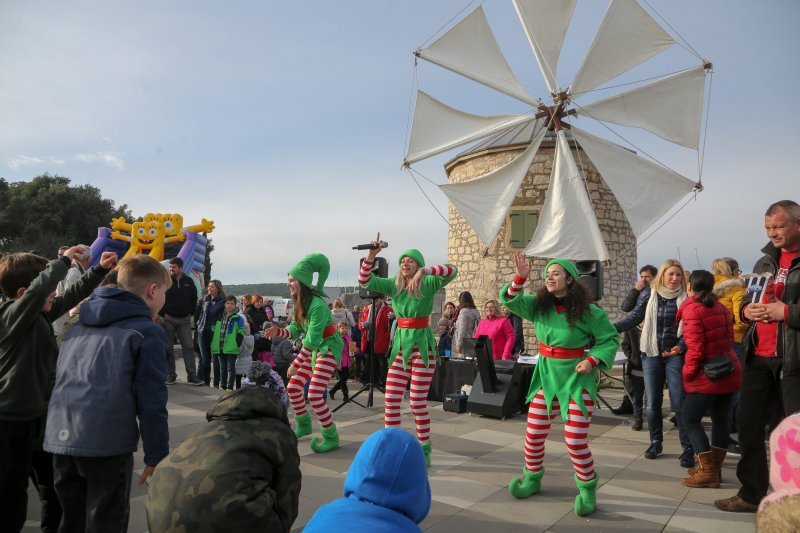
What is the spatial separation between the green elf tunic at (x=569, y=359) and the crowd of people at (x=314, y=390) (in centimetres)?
1

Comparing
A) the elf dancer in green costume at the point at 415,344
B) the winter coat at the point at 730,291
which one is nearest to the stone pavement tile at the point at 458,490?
the elf dancer in green costume at the point at 415,344

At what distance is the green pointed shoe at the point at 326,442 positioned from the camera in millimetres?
5023

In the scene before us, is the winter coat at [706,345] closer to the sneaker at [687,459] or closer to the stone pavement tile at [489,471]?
the sneaker at [687,459]

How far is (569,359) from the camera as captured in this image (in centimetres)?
389

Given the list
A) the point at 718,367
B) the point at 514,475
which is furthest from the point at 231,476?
the point at 718,367

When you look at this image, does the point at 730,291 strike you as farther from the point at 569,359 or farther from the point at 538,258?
the point at 538,258

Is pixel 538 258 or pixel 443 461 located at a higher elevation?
pixel 538 258

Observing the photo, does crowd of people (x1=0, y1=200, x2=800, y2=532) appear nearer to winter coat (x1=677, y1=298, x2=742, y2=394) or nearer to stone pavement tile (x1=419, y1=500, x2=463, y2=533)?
winter coat (x1=677, y1=298, x2=742, y2=394)

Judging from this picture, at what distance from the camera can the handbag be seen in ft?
13.9

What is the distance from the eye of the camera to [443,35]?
12.8 meters

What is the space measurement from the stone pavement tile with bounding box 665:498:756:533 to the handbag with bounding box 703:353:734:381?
1010 millimetres

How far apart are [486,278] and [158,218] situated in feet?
32.0

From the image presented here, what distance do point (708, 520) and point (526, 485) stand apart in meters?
1.23

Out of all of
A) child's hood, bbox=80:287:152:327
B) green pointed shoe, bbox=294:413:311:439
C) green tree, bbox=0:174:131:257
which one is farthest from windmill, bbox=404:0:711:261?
green tree, bbox=0:174:131:257
